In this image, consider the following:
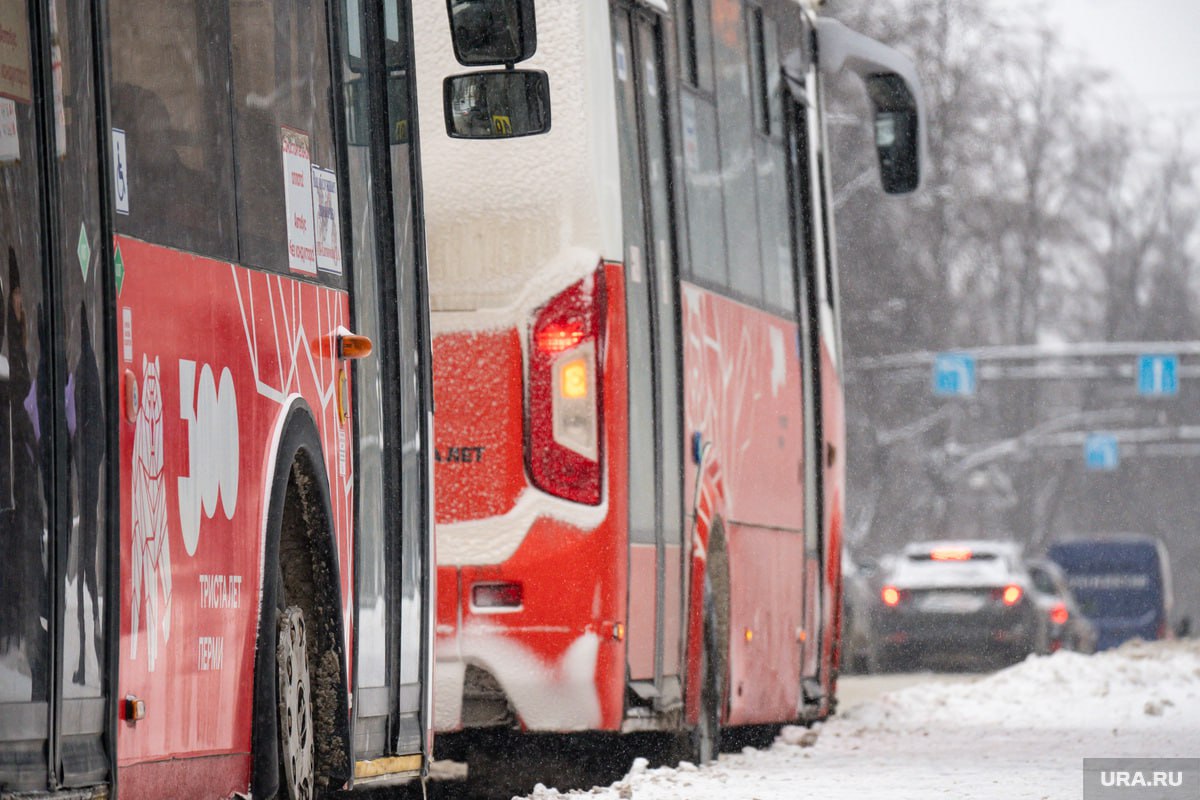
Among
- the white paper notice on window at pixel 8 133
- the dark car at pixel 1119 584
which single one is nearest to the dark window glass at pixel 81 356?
the white paper notice on window at pixel 8 133

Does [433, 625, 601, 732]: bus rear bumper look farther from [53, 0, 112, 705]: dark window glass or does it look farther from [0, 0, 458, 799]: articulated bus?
[53, 0, 112, 705]: dark window glass

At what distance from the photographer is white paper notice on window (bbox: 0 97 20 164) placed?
532 centimetres

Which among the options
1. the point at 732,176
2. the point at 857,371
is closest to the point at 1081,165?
the point at 857,371

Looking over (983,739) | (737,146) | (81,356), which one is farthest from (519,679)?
(81,356)

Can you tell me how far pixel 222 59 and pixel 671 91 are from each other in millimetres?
5467

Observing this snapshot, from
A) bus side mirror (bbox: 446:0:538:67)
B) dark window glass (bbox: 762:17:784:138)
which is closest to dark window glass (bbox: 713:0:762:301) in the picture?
dark window glass (bbox: 762:17:784:138)

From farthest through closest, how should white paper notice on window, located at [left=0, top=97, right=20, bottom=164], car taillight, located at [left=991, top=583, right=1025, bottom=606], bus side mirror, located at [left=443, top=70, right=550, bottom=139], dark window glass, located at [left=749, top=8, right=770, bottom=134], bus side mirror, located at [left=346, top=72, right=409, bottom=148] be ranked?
car taillight, located at [left=991, top=583, right=1025, bottom=606], dark window glass, located at [left=749, top=8, right=770, bottom=134], bus side mirror, located at [left=443, top=70, right=550, bottom=139], bus side mirror, located at [left=346, top=72, right=409, bottom=148], white paper notice on window, located at [left=0, top=97, right=20, bottom=164]

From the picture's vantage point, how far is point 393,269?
879cm

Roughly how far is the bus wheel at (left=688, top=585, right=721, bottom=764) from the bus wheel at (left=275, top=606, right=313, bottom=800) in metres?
4.93

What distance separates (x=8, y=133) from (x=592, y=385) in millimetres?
5543

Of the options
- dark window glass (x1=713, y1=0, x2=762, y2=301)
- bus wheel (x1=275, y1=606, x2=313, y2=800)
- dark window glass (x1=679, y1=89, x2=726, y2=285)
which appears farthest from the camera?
dark window glass (x1=713, y1=0, x2=762, y2=301)

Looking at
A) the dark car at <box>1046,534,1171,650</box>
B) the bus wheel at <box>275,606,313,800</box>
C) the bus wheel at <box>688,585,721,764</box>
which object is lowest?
the dark car at <box>1046,534,1171,650</box>

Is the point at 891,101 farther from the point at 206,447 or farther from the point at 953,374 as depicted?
the point at 953,374

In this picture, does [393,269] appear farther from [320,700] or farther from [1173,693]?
[1173,693]
